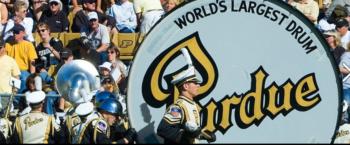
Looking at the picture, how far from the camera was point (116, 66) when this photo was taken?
16.1 m

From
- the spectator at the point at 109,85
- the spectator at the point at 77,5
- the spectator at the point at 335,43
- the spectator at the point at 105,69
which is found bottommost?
the spectator at the point at 109,85

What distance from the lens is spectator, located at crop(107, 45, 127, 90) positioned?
15805 mm

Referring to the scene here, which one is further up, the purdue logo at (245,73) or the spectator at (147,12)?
the spectator at (147,12)

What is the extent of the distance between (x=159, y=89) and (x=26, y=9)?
6.98m

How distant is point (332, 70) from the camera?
11234mm

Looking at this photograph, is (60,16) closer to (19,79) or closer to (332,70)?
(19,79)

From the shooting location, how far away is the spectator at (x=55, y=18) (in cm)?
1767

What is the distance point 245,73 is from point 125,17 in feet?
22.0

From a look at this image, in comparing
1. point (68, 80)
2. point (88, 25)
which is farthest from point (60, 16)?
point (68, 80)

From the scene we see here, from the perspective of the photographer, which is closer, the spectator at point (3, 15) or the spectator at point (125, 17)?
the spectator at point (3, 15)

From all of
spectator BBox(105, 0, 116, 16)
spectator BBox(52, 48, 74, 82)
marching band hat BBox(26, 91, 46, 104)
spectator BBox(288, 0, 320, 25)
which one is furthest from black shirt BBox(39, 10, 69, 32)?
marching band hat BBox(26, 91, 46, 104)

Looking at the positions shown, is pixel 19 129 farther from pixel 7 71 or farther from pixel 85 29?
pixel 85 29

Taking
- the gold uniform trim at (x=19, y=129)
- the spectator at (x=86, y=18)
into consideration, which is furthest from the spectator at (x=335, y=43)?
the gold uniform trim at (x=19, y=129)

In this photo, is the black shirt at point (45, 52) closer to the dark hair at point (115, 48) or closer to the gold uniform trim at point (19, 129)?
the dark hair at point (115, 48)
